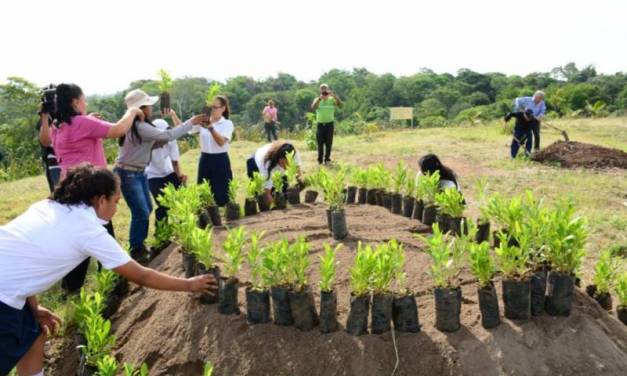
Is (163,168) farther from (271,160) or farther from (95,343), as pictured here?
(95,343)

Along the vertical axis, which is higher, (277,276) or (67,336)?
(277,276)

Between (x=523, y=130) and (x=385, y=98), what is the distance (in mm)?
44126

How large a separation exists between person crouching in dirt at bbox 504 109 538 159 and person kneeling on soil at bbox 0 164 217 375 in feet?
34.0

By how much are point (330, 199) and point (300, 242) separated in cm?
179

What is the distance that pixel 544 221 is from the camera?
11.2ft

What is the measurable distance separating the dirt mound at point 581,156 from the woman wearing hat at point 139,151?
901 centimetres

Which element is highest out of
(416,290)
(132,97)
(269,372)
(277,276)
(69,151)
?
(132,97)

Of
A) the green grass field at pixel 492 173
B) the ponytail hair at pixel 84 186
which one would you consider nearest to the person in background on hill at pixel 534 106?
the green grass field at pixel 492 173

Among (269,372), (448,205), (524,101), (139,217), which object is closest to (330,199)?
(448,205)

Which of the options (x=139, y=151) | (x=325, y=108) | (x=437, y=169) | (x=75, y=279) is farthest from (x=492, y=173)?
(x=75, y=279)

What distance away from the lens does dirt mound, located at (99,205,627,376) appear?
2.99 m

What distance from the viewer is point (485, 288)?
317 cm

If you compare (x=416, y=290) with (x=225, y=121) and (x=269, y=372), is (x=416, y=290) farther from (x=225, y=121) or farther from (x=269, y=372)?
(x=225, y=121)

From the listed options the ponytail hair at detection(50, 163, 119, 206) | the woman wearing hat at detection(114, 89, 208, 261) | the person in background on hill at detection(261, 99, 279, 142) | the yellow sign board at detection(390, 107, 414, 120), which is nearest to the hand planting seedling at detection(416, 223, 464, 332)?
the ponytail hair at detection(50, 163, 119, 206)
